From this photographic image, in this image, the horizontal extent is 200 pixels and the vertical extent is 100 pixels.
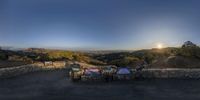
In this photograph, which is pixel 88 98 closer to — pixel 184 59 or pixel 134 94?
pixel 134 94

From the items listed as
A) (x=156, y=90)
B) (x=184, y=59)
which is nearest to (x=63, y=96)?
(x=156, y=90)

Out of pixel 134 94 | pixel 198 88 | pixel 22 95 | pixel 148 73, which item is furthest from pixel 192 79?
pixel 22 95

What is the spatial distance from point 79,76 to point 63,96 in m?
10.3

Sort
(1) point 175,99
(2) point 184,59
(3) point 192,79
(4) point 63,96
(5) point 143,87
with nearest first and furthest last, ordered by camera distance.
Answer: (1) point 175,99
(4) point 63,96
(5) point 143,87
(3) point 192,79
(2) point 184,59

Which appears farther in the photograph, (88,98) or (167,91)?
(167,91)

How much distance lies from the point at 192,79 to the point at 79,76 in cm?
1105

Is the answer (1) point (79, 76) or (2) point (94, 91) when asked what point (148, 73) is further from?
(2) point (94, 91)

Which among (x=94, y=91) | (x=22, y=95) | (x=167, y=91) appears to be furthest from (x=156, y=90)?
(x=22, y=95)

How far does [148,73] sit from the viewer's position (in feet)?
109

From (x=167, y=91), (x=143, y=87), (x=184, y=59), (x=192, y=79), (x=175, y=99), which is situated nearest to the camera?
(x=175, y=99)

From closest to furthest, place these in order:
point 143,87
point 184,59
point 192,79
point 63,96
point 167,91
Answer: point 63,96
point 167,91
point 143,87
point 192,79
point 184,59

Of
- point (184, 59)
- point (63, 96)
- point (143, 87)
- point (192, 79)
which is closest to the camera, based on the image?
point (63, 96)

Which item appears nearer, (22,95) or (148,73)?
(22,95)

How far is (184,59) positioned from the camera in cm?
4106
